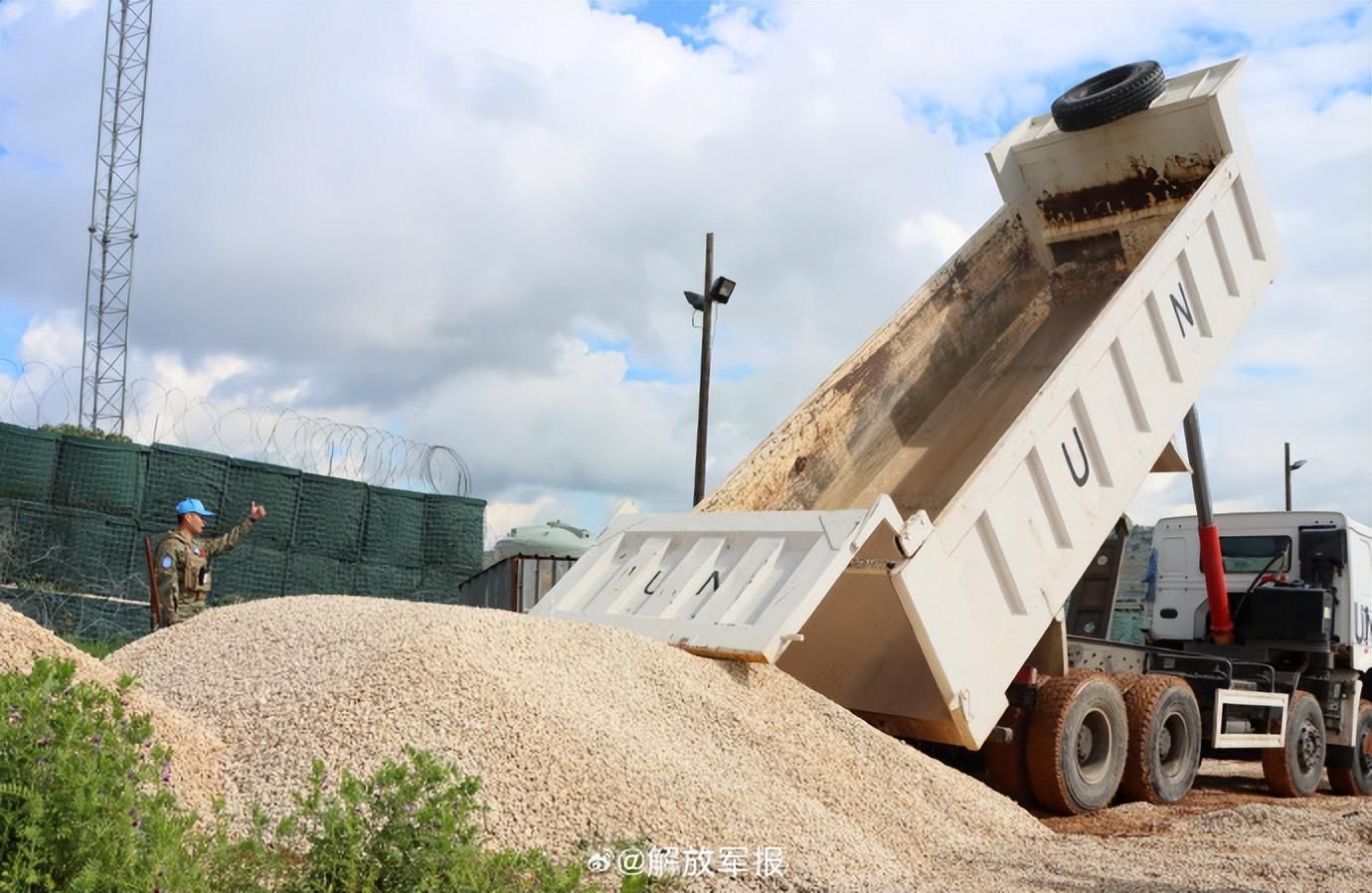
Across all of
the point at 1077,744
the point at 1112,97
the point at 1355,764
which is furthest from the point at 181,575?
the point at 1355,764

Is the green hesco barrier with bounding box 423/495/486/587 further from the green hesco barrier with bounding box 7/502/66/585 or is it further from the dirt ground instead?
the dirt ground

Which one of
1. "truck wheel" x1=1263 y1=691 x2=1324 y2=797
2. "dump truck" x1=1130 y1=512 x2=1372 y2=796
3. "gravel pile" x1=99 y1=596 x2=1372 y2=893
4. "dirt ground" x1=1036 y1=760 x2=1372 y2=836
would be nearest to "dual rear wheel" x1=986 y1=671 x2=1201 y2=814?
"dirt ground" x1=1036 y1=760 x2=1372 y2=836

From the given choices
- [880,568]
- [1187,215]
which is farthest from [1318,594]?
[880,568]

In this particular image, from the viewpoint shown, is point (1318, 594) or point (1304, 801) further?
point (1318, 594)

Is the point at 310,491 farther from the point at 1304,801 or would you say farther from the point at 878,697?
the point at 1304,801

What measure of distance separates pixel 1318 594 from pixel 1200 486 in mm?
1302

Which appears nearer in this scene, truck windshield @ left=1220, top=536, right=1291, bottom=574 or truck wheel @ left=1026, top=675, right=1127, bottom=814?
truck wheel @ left=1026, top=675, right=1127, bottom=814

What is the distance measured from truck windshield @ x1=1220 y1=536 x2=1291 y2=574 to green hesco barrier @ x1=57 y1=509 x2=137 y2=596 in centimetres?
983

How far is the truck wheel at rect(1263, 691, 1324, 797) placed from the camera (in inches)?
375

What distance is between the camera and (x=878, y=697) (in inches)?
280

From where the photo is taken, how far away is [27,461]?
11617mm

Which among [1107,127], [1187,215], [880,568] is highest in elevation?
[1107,127]

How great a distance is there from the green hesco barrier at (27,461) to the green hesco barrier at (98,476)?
0.08 m

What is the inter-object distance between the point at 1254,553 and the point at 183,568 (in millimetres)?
8414
